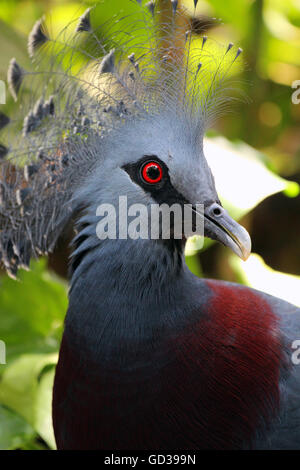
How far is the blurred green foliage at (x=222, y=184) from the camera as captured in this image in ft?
6.23

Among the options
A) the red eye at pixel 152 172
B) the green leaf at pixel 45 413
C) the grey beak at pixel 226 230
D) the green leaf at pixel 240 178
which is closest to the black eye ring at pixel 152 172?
the red eye at pixel 152 172

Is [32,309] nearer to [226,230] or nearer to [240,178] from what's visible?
[240,178]

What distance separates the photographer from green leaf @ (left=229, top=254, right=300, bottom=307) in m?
2.06

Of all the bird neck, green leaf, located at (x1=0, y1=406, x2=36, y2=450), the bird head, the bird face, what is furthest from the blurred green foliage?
the bird neck

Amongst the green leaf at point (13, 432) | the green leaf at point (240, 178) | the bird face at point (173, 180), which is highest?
the green leaf at point (240, 178)

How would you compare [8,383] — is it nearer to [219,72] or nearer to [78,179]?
[78,179]

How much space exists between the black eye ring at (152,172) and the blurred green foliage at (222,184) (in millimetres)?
411

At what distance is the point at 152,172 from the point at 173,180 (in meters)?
0.05

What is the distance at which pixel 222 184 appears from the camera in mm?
1986

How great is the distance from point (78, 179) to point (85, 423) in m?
0.60

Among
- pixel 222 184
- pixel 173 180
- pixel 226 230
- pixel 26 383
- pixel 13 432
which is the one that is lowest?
pixel 13 432

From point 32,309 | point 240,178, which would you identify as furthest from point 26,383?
point 240,178

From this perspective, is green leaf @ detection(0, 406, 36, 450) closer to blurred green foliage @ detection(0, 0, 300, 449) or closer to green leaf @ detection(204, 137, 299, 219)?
blurred green foliage @ detection(0, 0, 300, 449)

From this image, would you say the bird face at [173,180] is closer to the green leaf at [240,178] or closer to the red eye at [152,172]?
the red eye at [152,172]
